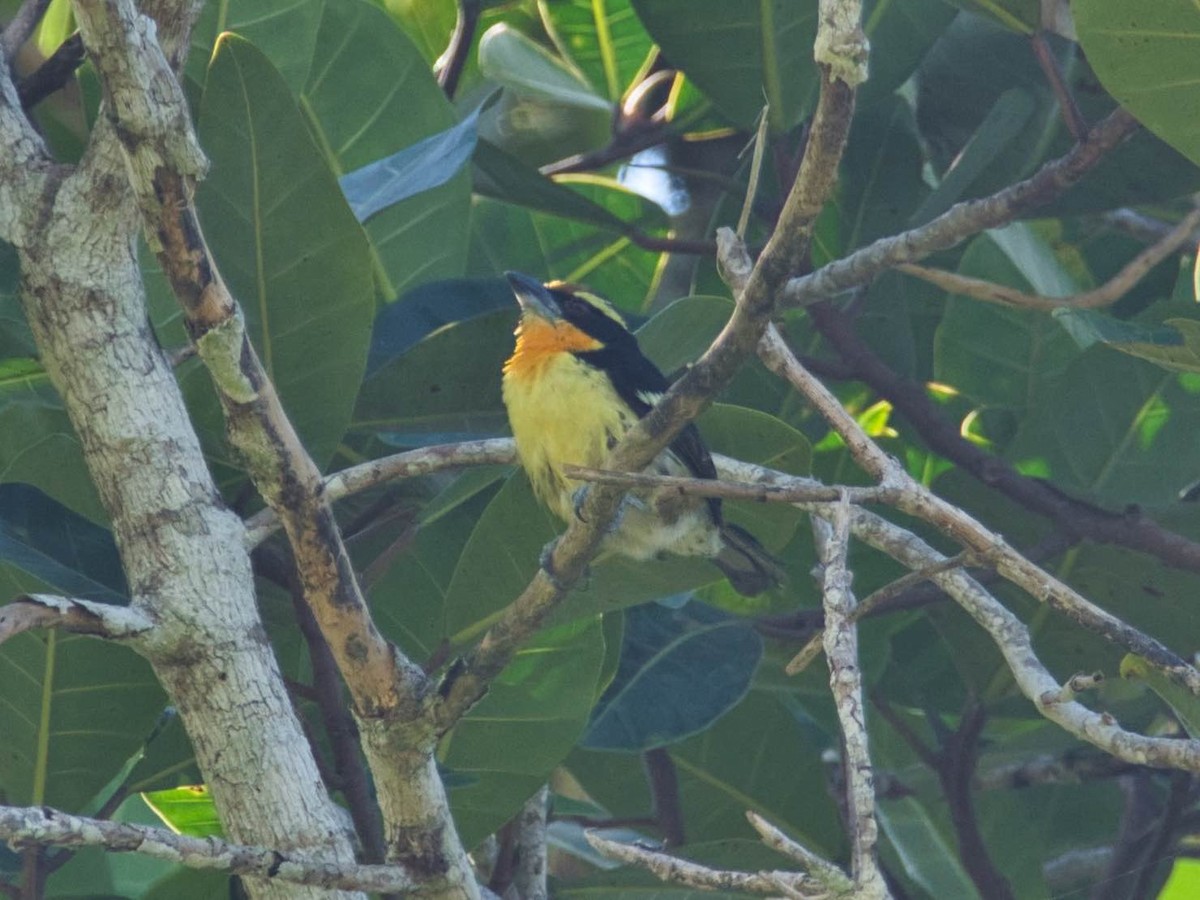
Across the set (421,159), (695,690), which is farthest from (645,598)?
(421,159)

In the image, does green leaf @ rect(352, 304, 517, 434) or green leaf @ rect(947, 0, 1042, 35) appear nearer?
green leaf @ rect(352, 304, 517, 434)

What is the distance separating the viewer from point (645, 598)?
278 centimetres

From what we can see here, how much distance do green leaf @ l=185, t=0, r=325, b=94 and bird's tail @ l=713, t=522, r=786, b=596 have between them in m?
1.27

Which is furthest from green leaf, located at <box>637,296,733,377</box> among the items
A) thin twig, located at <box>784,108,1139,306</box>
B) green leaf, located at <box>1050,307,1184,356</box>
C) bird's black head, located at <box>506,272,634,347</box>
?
green leaf, located at <box>1050,307,1184,356</box>

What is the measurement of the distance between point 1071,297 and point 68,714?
Result: 2.06 metres

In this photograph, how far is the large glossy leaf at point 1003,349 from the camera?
139 inches

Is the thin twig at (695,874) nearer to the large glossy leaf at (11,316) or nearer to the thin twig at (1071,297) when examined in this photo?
the large glossy leaf at (11,316)

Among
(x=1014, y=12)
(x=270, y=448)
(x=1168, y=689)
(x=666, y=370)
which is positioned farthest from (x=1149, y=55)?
(x=270, y=448)

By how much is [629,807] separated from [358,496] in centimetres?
122

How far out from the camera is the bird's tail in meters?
3.33

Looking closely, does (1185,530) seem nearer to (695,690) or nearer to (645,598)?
(695,690)

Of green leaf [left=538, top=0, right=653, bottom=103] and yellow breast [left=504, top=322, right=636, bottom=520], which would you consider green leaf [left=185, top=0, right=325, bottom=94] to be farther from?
green leaf [left=538, top=0, right=653, bottom=103]

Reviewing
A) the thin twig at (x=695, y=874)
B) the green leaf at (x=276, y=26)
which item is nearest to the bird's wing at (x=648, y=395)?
the green leaf at (x=276, y=26)

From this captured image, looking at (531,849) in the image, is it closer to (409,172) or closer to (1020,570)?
(409,172)
